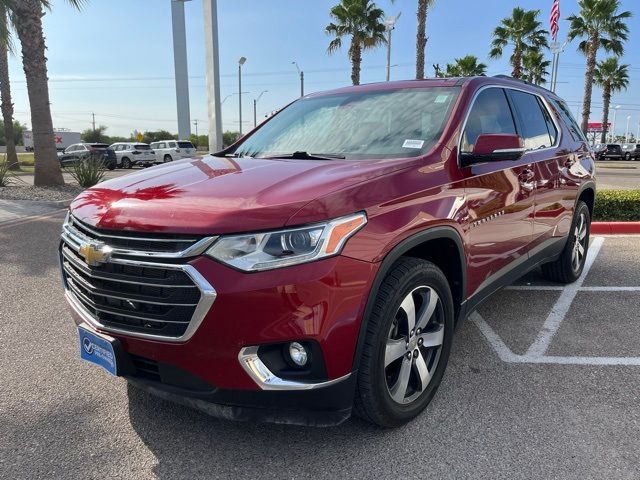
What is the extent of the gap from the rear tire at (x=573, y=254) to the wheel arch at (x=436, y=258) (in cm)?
244

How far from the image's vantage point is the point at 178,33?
131 feet

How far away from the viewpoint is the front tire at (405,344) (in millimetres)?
2369

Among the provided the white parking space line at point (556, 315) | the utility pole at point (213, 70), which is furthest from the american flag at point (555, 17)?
the white parking space line at point (556, 315)

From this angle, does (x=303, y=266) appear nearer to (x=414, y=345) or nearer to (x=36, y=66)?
(x=414, y=345)

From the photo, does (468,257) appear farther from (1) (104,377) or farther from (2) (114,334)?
(1) (104,377)

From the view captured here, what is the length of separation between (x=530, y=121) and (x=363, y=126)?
1.65 metres

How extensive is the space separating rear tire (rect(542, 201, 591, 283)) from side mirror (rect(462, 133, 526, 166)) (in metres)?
2.30

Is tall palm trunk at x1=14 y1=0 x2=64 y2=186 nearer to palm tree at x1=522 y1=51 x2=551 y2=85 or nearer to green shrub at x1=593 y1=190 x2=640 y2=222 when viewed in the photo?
green shrub at x1=593 y1=190 x2=640 y2=222

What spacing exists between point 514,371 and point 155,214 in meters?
2.49

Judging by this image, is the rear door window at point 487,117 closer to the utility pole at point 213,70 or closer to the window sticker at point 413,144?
the window sticker at point 413,144

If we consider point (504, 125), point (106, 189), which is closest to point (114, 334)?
point (106, 189)

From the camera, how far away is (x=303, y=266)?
2096 mm

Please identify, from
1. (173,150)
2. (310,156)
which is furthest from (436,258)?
(173,150)

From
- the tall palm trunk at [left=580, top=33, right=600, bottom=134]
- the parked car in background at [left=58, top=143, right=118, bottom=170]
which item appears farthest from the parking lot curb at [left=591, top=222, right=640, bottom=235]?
the tall palm trunk at [left=580, top=33, right=600, bottom=134]
